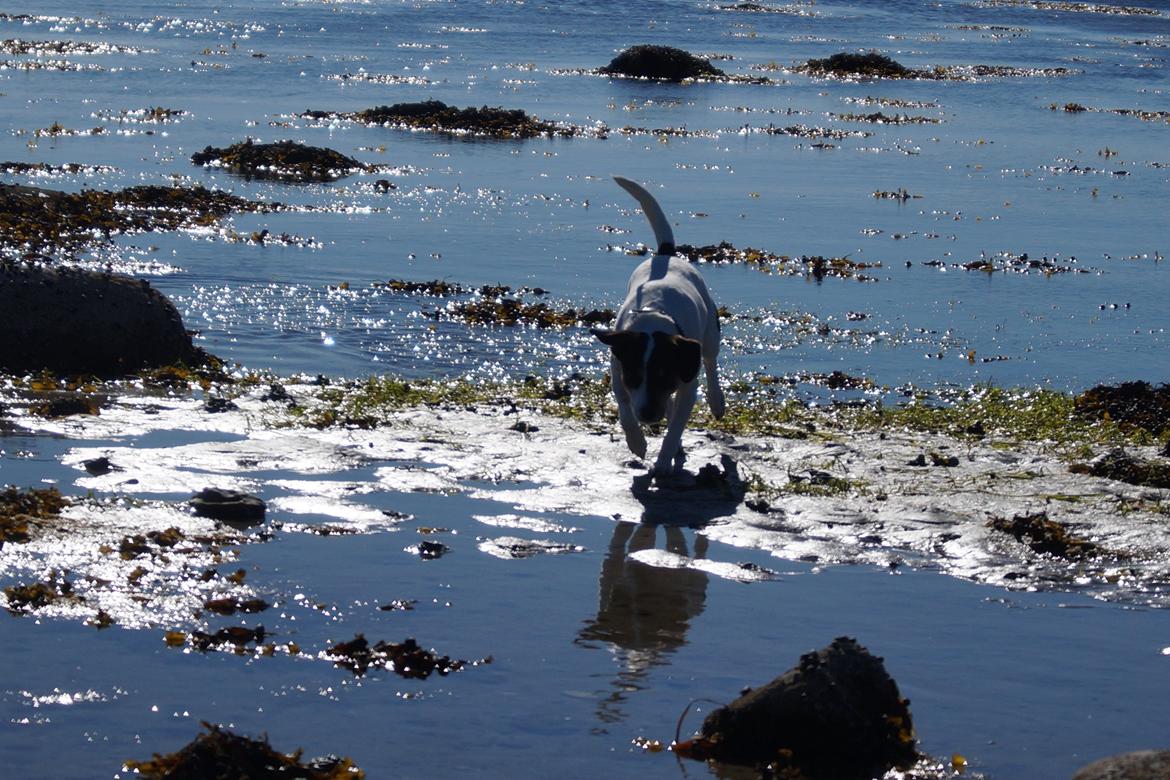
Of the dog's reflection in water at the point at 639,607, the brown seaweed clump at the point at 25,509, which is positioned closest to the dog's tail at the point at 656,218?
the dog's reflection in water at the point at 639,607

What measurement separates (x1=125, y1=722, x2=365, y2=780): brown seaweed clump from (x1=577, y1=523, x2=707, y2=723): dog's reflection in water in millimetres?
1032

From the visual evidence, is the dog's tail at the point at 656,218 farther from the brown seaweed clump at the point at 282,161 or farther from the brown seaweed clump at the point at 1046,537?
the brown seaweed clump at the point at 282,161

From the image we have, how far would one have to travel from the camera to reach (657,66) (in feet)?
128

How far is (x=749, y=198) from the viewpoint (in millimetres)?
19922

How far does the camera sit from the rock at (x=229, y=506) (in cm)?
711

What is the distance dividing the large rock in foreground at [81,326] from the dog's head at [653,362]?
372 cm

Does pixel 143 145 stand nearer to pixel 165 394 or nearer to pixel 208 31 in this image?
pixel 165 394

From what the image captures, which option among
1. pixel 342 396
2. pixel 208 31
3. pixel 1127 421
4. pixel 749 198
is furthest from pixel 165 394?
pixel 208 31

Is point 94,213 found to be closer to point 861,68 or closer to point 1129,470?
point 1129,470

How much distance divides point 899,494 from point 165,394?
183 inches

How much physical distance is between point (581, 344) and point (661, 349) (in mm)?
4026

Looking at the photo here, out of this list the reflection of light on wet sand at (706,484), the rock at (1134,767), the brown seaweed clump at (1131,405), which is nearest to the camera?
the rock at (1134,767)

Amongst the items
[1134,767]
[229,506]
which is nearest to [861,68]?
[229,506]

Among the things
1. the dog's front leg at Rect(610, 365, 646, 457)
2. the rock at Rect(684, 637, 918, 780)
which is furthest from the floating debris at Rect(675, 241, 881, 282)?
the rock at Rect(684, 637, 918, 780)
